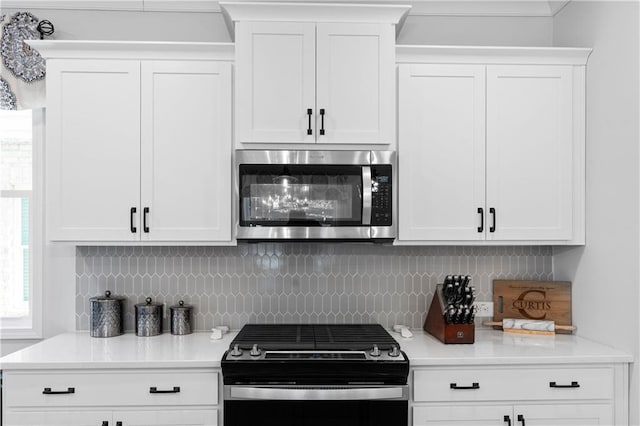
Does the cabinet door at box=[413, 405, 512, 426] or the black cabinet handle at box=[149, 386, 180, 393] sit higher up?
the black cabinet handle at box=[149, 386, 180, 393]

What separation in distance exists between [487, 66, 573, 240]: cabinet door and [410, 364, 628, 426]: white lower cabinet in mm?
670

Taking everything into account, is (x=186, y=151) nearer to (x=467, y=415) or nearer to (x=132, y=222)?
(x=132, y=222)

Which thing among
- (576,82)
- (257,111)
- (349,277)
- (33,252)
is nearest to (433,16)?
(576,82)

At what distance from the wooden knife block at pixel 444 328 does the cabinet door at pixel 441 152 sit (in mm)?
340

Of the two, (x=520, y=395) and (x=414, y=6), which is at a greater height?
(x=414, y=6)

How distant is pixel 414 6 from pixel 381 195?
1163 mm

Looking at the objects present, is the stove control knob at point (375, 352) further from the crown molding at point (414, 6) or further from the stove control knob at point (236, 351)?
the crown molding at point (414, 6)

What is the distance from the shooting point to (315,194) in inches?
102

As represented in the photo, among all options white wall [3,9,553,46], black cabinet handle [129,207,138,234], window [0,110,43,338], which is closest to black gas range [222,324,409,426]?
black cabinet handle [129,207,138,234]

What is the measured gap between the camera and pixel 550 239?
2.73 meters

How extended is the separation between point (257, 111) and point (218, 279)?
38.2 inches

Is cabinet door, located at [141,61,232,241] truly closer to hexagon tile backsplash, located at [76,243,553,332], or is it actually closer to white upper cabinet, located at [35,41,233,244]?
white upper cabinet, located at [35,41,233,244]

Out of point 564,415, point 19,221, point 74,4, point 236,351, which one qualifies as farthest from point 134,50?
point 564,415

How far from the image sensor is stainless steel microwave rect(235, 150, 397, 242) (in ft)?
8.45
